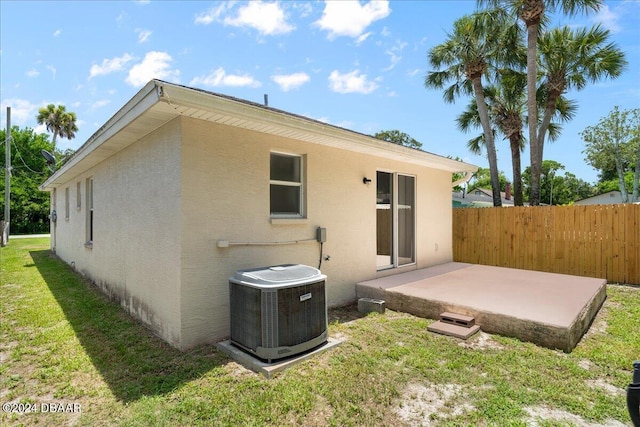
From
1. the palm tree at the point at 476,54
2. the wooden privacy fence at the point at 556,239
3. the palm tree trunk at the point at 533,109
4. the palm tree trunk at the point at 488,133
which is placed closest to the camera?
the wooden privacy fence at the point at 556,239

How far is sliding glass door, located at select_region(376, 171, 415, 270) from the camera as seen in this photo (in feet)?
23.9

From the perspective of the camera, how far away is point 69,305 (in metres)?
6.00

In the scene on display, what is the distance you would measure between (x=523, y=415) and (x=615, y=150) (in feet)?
124

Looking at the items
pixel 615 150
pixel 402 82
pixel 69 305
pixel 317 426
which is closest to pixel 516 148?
pixel 402 82

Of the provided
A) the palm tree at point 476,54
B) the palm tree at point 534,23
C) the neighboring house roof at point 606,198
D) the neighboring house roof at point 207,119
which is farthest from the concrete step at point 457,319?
the neighboring house roof at point 606,198

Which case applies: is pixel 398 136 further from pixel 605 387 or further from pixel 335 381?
pixel 335 381

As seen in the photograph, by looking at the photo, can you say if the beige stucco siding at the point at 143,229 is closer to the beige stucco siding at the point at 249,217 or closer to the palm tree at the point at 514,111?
the beige stucco siding at the point at 249,217

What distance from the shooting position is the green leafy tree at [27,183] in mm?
24891

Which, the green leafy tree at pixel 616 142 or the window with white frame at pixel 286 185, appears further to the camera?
the green leafy tree at pixel 616 142

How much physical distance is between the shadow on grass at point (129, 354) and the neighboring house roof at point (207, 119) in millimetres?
2820

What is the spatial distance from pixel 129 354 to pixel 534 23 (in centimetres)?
1535

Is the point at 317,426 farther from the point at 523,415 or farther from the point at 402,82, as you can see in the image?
the point at 402,82

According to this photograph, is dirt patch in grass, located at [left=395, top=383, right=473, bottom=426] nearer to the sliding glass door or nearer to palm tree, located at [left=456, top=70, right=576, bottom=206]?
the sliding glass door

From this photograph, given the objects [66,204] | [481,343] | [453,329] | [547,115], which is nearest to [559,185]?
[547,115]
